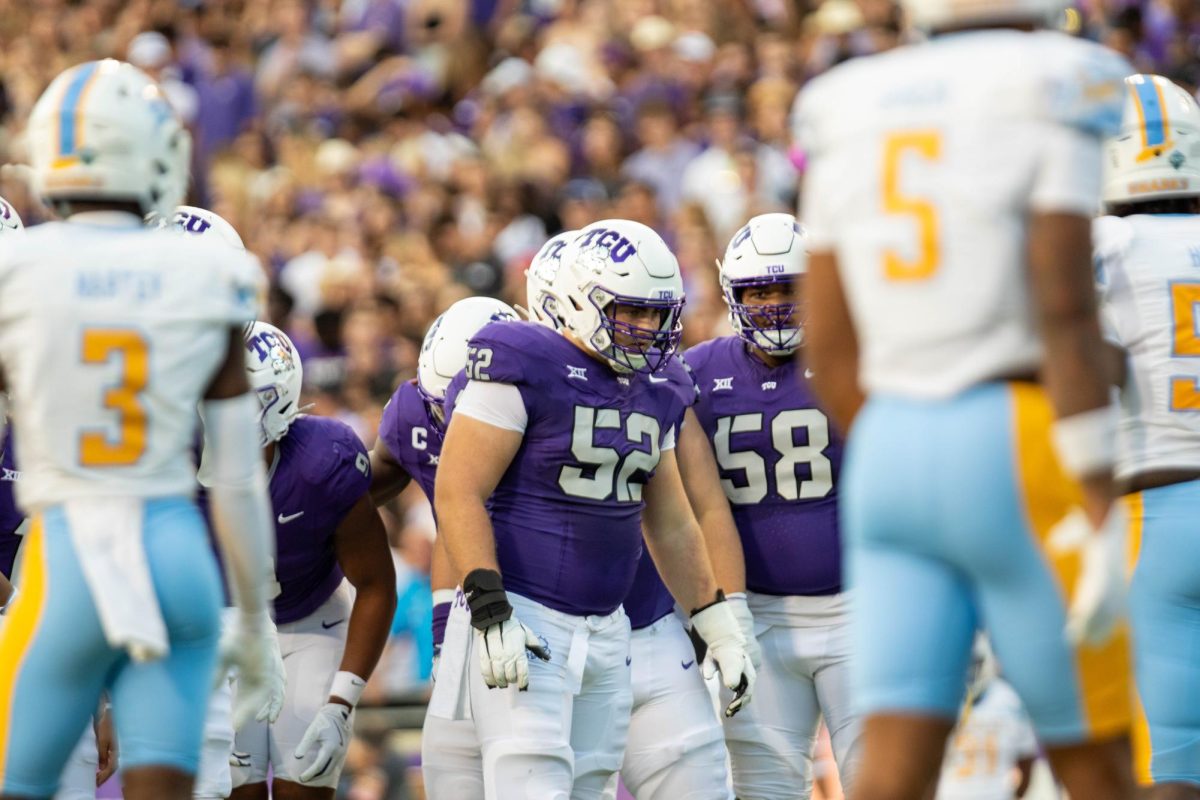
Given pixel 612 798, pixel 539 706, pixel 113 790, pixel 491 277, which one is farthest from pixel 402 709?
pixel 491 277

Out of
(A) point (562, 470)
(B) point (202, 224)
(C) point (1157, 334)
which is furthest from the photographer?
(B) point (202, 224)

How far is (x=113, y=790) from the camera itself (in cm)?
719

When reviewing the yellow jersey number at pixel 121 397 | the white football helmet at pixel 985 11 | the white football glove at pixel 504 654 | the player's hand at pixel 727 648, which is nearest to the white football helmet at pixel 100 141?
the yellow jersey number at pixel 121 397

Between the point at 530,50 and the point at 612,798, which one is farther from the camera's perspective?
the point at 530,50

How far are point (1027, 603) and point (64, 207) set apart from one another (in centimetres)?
203

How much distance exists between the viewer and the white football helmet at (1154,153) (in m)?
5.02

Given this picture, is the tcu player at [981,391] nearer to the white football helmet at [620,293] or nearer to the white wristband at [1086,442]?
the white wristband at [1086,442]

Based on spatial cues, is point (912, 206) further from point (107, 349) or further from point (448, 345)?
point (448, 345)

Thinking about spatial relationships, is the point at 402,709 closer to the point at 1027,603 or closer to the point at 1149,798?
the point at 1149,798

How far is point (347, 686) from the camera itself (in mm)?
5930

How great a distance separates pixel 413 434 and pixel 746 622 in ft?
4.11

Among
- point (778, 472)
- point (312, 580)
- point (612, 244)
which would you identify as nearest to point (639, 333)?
point (612, 244)

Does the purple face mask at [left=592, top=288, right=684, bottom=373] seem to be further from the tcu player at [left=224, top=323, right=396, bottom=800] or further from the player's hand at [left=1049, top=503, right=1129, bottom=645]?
the player's hand at [left=1049, top=503, right=1129, bottom=645]

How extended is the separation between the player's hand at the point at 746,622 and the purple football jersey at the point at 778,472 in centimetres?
19
